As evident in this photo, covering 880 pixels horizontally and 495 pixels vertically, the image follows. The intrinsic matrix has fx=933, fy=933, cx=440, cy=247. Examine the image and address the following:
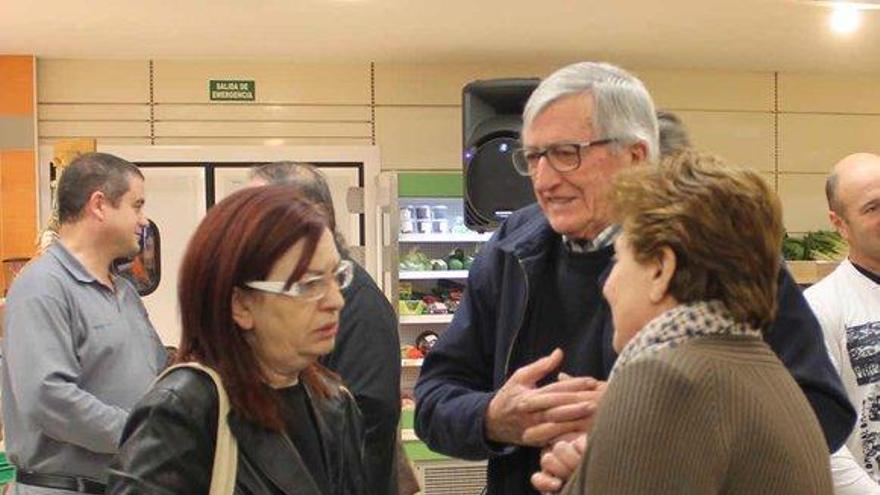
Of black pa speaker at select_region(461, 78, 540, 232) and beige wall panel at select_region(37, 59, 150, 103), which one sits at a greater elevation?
beige wall panel at select_region(37, 59, 150, 103)

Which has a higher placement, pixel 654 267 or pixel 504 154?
pixel 504 154

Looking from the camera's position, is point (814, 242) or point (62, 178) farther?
point (814, 242)

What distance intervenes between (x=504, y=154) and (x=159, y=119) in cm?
307

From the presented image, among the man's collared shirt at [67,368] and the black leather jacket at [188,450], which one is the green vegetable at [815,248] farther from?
the black leather jacket at [188,450]

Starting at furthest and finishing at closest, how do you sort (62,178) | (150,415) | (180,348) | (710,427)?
(62,178)
(180,348)
(150,415)
(710,427)

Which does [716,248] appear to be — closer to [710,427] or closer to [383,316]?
[710,427]

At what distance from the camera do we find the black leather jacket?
A: 132 centimetres

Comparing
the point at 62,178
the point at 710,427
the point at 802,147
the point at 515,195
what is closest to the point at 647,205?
the point at 710,427

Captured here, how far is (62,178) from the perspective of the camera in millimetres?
2900

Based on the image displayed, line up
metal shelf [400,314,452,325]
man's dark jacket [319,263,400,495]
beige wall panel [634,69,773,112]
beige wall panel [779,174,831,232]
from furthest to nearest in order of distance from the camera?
beige wall panel [779,174,831,232]
beige wall panel [634,69,773,112]
metal shelf [400,314,452,325]
man's dark jacket [319,263,400,495]

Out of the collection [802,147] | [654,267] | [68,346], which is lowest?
[68,346]

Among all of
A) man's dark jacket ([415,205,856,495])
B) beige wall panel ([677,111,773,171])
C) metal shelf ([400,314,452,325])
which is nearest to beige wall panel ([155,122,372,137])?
metal shelf ([400,314,452,325])

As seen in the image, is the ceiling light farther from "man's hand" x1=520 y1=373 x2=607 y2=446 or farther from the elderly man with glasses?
"man's hand" x1=520 y1=373 x2=607 y2=446

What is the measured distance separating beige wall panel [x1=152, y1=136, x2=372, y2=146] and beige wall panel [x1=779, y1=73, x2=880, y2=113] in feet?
11.5
